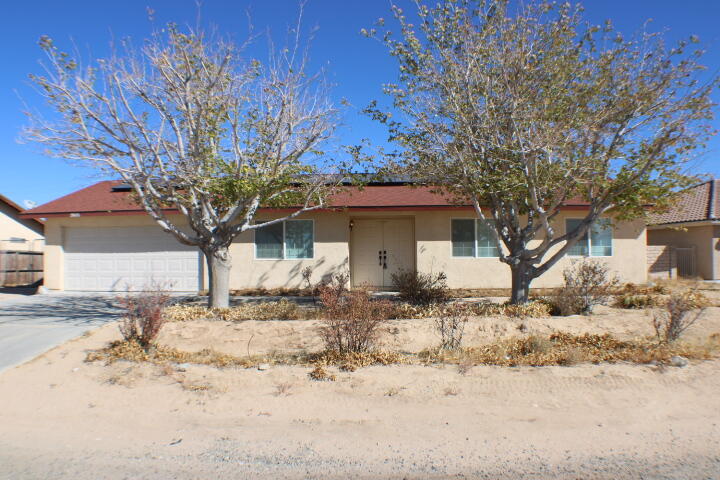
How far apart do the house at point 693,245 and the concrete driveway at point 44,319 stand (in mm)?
16079

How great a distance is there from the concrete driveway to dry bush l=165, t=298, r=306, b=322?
1.41m

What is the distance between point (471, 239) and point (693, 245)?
28.7ft

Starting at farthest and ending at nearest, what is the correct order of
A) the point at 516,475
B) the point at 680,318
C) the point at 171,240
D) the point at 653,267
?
the point at 653,267 < the point at 171,240 < the point at 680,318 < the point at 516,475

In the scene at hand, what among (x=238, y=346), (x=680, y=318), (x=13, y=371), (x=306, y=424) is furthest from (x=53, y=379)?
(x=680, y=318)

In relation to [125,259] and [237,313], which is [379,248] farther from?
[125,259]

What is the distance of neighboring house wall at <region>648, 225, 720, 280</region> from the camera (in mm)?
15875

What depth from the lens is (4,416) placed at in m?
5.10

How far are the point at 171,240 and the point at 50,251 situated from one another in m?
3.85

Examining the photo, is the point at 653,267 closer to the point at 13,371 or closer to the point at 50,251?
the point at 13,371

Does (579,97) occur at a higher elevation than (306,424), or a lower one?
higher

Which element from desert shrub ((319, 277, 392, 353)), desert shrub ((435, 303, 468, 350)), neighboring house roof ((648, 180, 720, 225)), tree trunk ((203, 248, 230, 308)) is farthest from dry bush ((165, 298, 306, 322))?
neighboring house roof ((648, 180, 720, 225))

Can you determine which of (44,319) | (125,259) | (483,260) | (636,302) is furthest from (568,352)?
(125,259)

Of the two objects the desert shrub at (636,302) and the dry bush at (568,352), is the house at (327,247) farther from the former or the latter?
the dry bush at (568,352)

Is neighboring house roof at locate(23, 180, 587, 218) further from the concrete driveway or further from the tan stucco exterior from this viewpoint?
the concrete driveway
